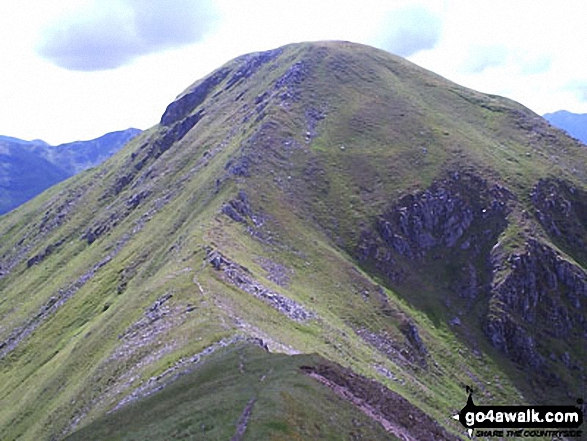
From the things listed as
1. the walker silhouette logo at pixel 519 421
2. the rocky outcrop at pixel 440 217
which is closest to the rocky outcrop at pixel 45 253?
the rocky outcrop at pixel 440 217

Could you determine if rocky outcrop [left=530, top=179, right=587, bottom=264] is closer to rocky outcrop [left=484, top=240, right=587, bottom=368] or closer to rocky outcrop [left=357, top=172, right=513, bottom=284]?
rocky outcrop [left=484, top=240, right=587, bottom=368]

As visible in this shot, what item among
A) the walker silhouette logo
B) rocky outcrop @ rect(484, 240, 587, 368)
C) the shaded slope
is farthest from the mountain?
the walker silhouette logo

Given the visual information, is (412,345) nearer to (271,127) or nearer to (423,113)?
(271,127)

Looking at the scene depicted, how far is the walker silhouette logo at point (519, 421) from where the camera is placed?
227 ft

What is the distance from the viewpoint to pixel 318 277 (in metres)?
99.8

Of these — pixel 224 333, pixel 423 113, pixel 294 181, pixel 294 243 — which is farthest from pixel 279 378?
pixel 423 113

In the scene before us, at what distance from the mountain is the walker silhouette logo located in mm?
3671

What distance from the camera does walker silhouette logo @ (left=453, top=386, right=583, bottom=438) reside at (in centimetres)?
6912

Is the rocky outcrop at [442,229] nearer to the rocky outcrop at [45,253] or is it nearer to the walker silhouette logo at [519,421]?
the walker silhouette logo at [519,421]

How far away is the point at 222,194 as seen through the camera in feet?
386

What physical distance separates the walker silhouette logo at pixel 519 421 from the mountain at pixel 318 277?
367 centimetres

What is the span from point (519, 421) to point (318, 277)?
41.0 m

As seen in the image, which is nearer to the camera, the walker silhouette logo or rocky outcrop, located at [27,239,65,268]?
the walker silhouette logo

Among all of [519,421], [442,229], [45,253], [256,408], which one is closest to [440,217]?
[442,229]
